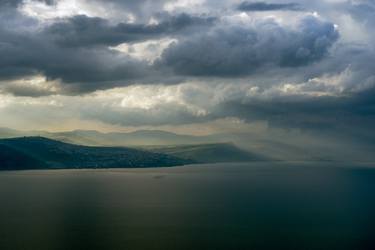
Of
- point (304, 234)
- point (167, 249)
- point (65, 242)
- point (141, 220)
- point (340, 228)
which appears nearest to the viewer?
point (167, 249)

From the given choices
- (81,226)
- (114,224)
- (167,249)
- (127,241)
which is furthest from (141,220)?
(167,249)

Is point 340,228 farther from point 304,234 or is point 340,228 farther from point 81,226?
point 81,226

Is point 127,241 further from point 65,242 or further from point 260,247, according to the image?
point 260,247

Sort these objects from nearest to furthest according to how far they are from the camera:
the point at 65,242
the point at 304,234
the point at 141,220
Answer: the point at 65,242 < the point at 304,234 < the point at 141,220

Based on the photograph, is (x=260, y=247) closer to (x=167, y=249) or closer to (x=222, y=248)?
(x=222, y=248)

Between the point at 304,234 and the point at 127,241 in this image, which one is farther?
the point at 304,234

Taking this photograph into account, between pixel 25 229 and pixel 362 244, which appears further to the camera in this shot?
pixel 25 229

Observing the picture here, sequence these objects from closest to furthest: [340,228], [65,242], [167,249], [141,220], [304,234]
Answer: [167,249]
[65,242]
[304,234]
[340,228]
[141,220]

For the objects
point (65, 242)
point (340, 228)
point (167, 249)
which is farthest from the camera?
point (340, 228)

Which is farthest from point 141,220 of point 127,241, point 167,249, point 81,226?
point 167,249
